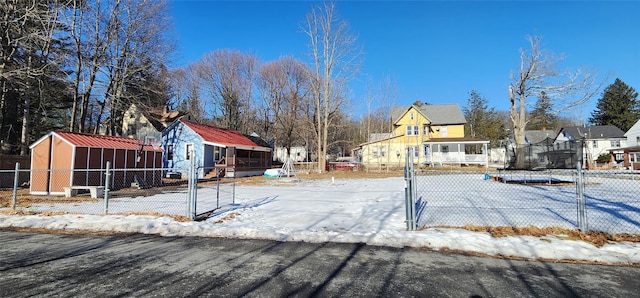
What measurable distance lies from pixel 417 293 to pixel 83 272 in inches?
170

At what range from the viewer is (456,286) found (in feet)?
11.8

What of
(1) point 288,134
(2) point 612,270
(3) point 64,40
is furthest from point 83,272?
(1) point 288,134

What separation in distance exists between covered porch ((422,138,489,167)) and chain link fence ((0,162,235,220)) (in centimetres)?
2634

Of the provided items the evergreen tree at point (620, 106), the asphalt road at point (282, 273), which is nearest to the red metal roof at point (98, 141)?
the asphalt road at point (282, 273)

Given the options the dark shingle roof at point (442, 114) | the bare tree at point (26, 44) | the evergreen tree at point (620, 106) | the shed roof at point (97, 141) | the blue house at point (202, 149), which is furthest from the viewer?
the evergreen tree at point (620, 106)

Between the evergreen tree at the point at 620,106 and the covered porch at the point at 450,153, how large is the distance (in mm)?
37733

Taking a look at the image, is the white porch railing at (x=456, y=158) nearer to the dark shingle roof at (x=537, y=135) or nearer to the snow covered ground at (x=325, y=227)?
the snow covered ground at (x=325, y=227)

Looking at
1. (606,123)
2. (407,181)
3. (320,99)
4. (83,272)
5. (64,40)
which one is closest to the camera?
(83,272)

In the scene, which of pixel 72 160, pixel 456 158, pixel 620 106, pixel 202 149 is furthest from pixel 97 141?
pixel 620 106

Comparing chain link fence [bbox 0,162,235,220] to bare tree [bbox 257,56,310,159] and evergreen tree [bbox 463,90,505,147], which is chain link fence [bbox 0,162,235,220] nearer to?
bare tree [bbox 257,56,310,159]

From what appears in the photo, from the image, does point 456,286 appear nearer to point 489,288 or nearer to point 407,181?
point 489,288

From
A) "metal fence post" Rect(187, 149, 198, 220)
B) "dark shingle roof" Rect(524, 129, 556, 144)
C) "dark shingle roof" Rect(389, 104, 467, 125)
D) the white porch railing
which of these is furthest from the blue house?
"dark shingle roof" Rect(524, 129, 556, 144)

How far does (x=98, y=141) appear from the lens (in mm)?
14945

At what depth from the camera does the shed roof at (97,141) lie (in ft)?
44.4
